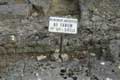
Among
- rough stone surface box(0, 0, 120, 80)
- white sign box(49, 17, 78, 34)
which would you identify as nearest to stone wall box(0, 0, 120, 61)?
rough stone surface box(0, 0, 120, 80)

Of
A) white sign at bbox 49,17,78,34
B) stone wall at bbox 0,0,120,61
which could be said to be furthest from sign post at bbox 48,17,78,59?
stone wall at bbox 0,0,120,61

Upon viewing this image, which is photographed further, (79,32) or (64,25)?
(79,32)

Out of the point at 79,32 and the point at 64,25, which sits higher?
the point at 64,25

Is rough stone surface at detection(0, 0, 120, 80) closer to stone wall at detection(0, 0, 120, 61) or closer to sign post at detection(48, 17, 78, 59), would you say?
stone wall at detection(0, 0, 120, 61)

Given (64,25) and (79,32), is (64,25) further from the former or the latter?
(79,32)

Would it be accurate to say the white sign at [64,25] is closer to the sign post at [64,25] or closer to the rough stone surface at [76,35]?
the sign post at [64,25]

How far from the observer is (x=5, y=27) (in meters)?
2.61

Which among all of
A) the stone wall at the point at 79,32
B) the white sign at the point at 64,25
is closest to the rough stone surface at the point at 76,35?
the stone wall at the point at 79,32

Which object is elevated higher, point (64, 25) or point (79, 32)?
point (64, 25)

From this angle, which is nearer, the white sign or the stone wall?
the white sign

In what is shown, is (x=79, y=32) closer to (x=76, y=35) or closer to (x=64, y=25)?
(x=76, y=35)

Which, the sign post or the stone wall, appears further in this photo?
the stone wall

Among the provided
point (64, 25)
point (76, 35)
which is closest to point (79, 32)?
point (76, 35)

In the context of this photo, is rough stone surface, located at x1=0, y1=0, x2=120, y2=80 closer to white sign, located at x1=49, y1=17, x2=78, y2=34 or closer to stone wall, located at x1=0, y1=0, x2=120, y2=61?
stone wall, located at x1=0, y1=0, x2=120, y2=61
